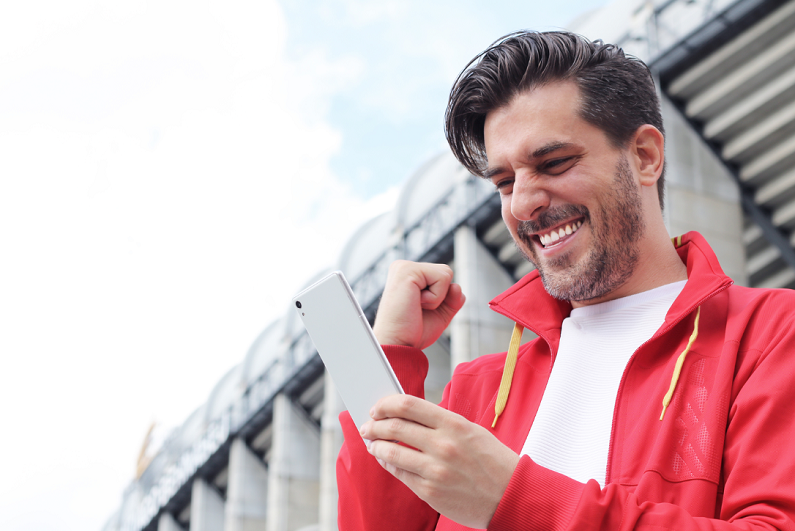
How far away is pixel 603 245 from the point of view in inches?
84.5

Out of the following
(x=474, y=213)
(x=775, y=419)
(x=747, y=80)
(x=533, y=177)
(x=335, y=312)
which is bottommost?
(x=775, y=419)

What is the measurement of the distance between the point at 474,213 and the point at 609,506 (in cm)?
1433

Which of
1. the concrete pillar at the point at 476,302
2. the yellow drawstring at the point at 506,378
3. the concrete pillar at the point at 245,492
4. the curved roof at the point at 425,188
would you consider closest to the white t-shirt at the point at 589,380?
the yellow drawstring at the point at 506,378

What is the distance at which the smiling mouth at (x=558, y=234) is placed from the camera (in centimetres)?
215

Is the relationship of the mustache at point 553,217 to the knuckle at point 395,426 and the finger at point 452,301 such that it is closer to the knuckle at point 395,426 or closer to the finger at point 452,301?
the finger at point 452,301

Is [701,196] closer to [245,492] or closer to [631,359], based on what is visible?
[631,359]

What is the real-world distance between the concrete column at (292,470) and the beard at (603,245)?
21561 mm

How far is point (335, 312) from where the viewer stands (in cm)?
186

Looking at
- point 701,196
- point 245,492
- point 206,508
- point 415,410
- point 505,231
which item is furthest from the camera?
point 206,508

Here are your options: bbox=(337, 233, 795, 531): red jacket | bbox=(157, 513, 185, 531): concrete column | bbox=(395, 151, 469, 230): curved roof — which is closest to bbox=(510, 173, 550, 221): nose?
bbox=(337, 233, 795, 531): red jacket

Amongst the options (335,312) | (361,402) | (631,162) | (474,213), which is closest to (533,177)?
(631,162)

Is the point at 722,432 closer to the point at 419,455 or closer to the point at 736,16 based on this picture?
the point at 419,455

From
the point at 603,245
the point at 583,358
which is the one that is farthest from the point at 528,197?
the point at 583,358

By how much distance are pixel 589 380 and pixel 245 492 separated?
82.2ft
